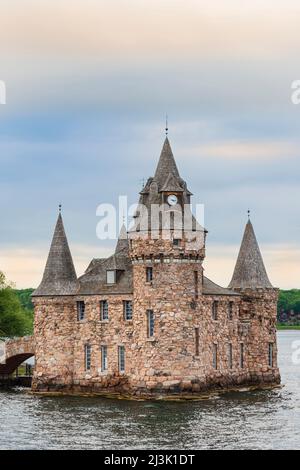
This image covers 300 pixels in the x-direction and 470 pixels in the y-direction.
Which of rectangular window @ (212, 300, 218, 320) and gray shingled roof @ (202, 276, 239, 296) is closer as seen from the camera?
gray shingled roof @ (202, 276, 239, 296)

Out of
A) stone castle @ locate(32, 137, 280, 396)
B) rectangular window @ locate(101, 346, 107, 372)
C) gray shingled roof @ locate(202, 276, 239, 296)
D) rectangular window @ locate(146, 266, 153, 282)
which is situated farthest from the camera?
gray shingled roof @ locate(202, 276, 239, 296)

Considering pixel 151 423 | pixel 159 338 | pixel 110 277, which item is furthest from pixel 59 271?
pixel 151 423

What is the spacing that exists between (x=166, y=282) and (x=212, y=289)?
22.8 ft

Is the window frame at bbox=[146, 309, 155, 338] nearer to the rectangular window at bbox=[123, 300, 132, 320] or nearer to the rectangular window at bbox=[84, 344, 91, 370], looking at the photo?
the rectangular window at bbox=[123, 300, 132, 320]

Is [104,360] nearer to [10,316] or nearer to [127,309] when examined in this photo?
[127,309]

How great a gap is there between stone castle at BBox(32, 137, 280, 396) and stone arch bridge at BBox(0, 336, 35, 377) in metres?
6.05

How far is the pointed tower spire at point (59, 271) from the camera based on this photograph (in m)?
83.6

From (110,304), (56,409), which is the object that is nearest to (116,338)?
(110,304)

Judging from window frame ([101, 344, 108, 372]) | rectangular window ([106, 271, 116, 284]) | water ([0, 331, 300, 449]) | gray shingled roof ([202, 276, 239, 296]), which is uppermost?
rectangular window ([106, 271, 116, 284])

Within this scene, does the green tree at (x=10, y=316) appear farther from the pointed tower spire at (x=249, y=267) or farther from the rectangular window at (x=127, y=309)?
the rectangular window at (x=127, y=309)

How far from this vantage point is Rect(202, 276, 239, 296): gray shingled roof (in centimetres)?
8331

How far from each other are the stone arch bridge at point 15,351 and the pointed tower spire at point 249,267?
15143mm

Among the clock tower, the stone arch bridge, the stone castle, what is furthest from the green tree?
the clock tower

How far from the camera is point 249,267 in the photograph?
90625 mm
